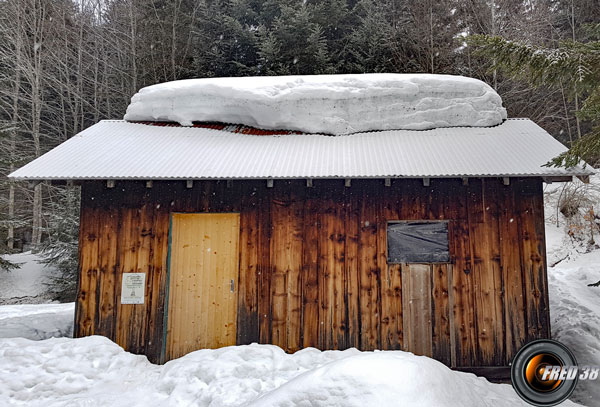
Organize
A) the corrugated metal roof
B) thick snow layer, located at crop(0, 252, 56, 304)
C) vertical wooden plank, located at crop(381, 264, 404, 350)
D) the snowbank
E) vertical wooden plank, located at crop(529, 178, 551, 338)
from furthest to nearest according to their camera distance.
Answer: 1. thick snow layer, located at crop(0, 252, 56, 304)
2. vertical wooden plank, located at crop(381, 264, 404, 350)
3. vertical wooden plank, located at crop(529, 178, 551, 338)
4. the corrugated metal roof
5. the snowbank

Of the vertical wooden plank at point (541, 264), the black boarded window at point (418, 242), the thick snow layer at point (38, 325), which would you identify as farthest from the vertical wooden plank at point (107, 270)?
the vertical wooden plank at point (541, 264)

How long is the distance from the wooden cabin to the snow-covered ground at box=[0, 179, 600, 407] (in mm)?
689

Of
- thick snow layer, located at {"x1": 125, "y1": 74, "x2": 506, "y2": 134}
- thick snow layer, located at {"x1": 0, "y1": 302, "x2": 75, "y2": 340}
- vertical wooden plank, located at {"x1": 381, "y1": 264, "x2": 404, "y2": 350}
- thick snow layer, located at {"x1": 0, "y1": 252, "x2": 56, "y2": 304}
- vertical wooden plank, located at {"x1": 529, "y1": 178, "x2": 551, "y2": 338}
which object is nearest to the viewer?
vertical wooden plank, located at {"x1": 529, "y1": 178, "x2": 551, "y2": 338}

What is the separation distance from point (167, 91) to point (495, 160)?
5801mm

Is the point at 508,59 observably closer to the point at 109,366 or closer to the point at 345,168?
the point at 345,168

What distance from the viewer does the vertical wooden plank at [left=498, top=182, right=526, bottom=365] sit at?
5.50 metres

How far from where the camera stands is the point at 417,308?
5641 mm

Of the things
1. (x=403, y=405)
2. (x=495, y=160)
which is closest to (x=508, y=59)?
(x=495, y=160)

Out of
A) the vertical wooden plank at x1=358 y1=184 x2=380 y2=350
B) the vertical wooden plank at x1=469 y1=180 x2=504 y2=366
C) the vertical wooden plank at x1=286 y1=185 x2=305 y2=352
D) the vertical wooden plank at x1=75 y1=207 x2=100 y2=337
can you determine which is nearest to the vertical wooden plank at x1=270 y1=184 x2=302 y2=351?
the vertical wooden plank at x1=286 y1=185 x2=305 y2=352

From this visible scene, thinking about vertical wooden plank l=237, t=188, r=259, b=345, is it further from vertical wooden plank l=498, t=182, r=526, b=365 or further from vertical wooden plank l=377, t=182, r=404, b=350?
vertical wooden plank l=498, t=182, r=526, b=365

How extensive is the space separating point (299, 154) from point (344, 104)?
5.50 feet

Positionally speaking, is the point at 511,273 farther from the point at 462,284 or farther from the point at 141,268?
the point at 141,268

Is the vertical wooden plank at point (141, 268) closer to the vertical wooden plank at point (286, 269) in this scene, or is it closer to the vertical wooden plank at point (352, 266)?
the vertical wooden plank at point (286, 269)

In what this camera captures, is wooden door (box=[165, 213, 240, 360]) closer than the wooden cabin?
No
